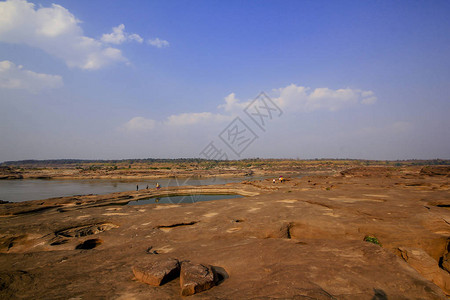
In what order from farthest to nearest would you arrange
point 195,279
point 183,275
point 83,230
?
point 83,230 < point 183,275 < point 195,279

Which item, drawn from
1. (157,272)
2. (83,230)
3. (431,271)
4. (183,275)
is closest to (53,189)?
(83,230)

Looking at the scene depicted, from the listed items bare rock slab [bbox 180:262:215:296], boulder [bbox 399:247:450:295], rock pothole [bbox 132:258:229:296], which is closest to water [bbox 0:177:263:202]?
rock pothole [bbox 132:258:229:296]

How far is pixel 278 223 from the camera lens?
1120 cm

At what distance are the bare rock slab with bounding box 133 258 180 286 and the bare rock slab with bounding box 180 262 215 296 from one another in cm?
36

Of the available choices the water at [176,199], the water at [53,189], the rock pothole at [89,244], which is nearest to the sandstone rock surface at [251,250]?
the rock pothole at [89,244]

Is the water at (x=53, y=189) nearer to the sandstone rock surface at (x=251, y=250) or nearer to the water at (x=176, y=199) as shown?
the water at (x=176, y=199)

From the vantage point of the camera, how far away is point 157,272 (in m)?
5.68

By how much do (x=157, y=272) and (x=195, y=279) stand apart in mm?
1153

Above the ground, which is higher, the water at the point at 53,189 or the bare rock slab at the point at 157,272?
the bare rock slab at the point at 157,272

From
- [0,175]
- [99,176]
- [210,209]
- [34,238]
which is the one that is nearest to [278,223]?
[210,209]

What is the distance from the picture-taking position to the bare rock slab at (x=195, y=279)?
5.01 metres

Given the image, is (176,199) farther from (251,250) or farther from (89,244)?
(251,250)

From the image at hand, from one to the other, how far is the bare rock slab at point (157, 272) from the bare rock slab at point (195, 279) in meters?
0.36

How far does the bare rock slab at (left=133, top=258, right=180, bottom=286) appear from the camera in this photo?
18.2 ft
